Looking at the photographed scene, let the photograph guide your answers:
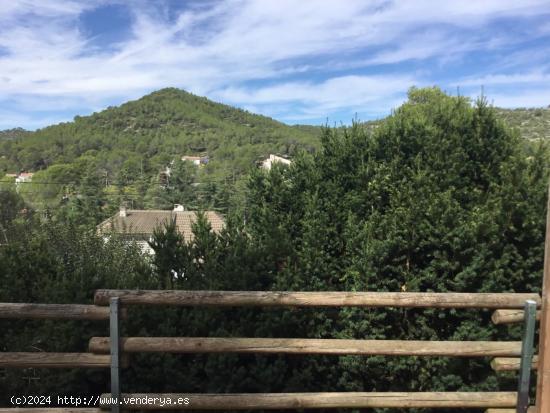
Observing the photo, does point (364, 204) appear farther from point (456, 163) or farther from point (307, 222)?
point (456, 163)

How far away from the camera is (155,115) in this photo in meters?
131

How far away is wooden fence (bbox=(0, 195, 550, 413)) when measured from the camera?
291cm

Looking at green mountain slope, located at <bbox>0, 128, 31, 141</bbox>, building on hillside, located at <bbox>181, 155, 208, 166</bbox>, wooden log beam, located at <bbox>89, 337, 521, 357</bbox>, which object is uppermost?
green mountain slope, located at <bbox>0, 128, 31, 141</bbox>

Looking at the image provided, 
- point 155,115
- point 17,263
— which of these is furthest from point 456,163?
point 155,115

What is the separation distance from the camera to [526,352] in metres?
2.89

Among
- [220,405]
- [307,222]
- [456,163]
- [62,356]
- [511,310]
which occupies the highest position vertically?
[456,163]

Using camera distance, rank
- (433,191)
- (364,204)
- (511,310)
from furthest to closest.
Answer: (364,204) → (433,191) → (511,310)

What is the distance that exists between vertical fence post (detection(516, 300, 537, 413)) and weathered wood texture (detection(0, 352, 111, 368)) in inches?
106

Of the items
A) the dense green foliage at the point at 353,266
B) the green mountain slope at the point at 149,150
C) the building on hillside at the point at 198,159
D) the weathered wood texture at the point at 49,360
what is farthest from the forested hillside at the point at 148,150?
the weathered wood texture at the point at 49,360

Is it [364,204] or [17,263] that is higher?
[364,204]

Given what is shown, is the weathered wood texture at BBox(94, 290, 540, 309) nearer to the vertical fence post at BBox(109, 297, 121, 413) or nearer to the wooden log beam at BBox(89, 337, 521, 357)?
the vertical fence post at BBox(109, 297, 121, 413)

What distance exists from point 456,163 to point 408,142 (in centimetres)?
78

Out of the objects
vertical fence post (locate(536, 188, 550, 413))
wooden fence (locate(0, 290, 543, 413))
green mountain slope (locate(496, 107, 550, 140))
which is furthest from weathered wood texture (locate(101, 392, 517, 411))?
green mountain slope (locate(496, 107, 550, 140))

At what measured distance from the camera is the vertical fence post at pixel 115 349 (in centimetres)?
284
